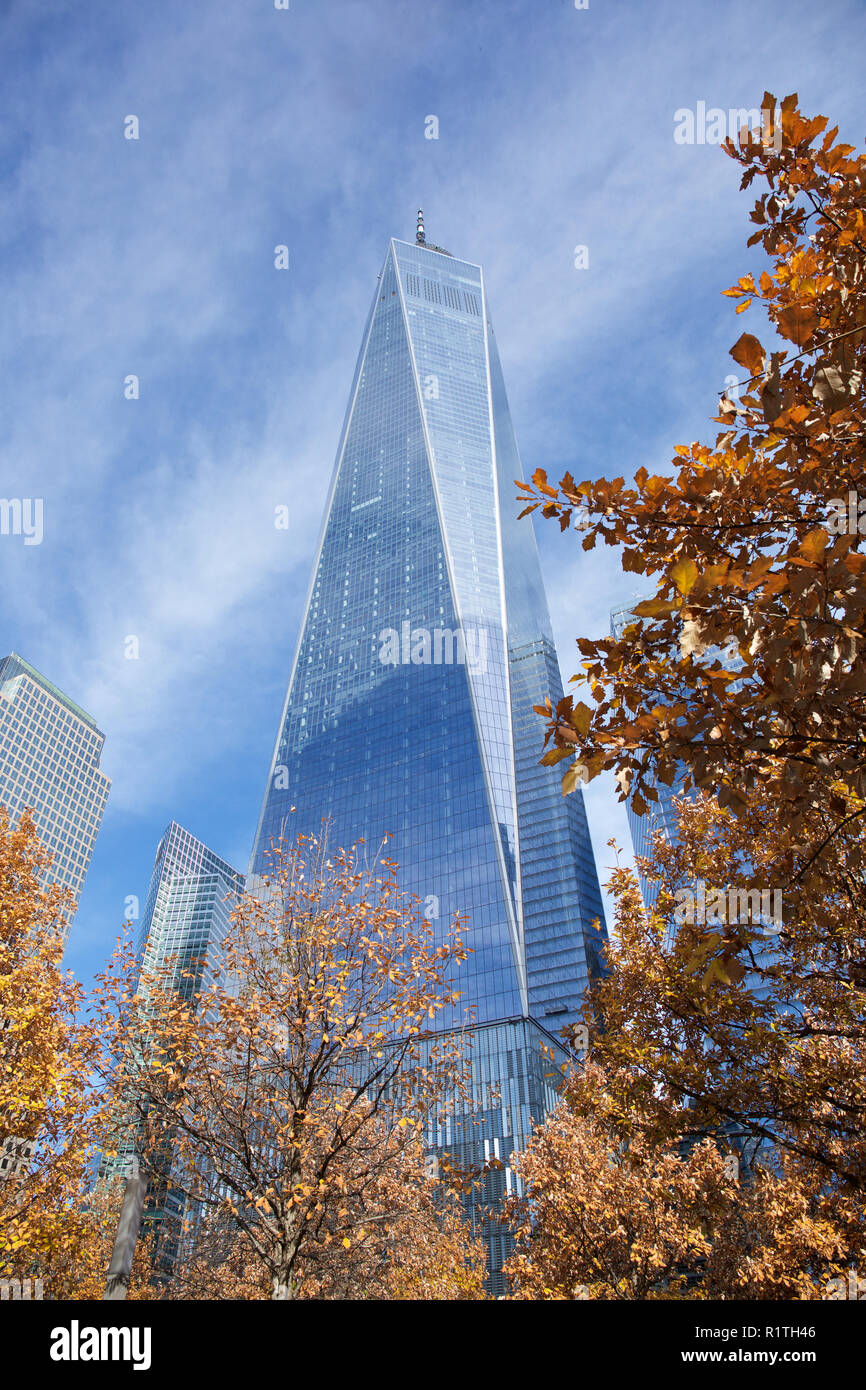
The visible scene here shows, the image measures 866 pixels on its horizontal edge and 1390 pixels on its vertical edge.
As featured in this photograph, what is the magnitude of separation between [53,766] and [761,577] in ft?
551

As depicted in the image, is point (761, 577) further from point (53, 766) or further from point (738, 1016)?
point (53, 766)

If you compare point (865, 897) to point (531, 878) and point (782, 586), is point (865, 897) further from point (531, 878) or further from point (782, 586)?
point (531, 878)

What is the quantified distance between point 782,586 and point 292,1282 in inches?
500

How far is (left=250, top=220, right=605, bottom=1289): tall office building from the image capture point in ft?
304

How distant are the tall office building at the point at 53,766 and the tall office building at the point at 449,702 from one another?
50.5 metres

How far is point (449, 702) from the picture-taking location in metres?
110

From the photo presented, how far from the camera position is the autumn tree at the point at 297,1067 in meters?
12.1

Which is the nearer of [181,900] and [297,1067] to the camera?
[297,1067]

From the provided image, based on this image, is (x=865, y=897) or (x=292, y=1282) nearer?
(x=865, y=897)

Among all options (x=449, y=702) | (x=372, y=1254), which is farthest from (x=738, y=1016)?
(x=449, y=702)

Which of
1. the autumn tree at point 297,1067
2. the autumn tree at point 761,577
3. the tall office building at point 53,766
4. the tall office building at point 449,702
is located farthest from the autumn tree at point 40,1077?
the tall office building at point 53,766

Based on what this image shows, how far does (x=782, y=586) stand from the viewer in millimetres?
3705

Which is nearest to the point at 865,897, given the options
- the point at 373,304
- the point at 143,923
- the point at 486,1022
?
the point at 486,1022

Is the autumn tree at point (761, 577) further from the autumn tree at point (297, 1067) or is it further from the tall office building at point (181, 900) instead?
the tall office building at point (181, 900)
